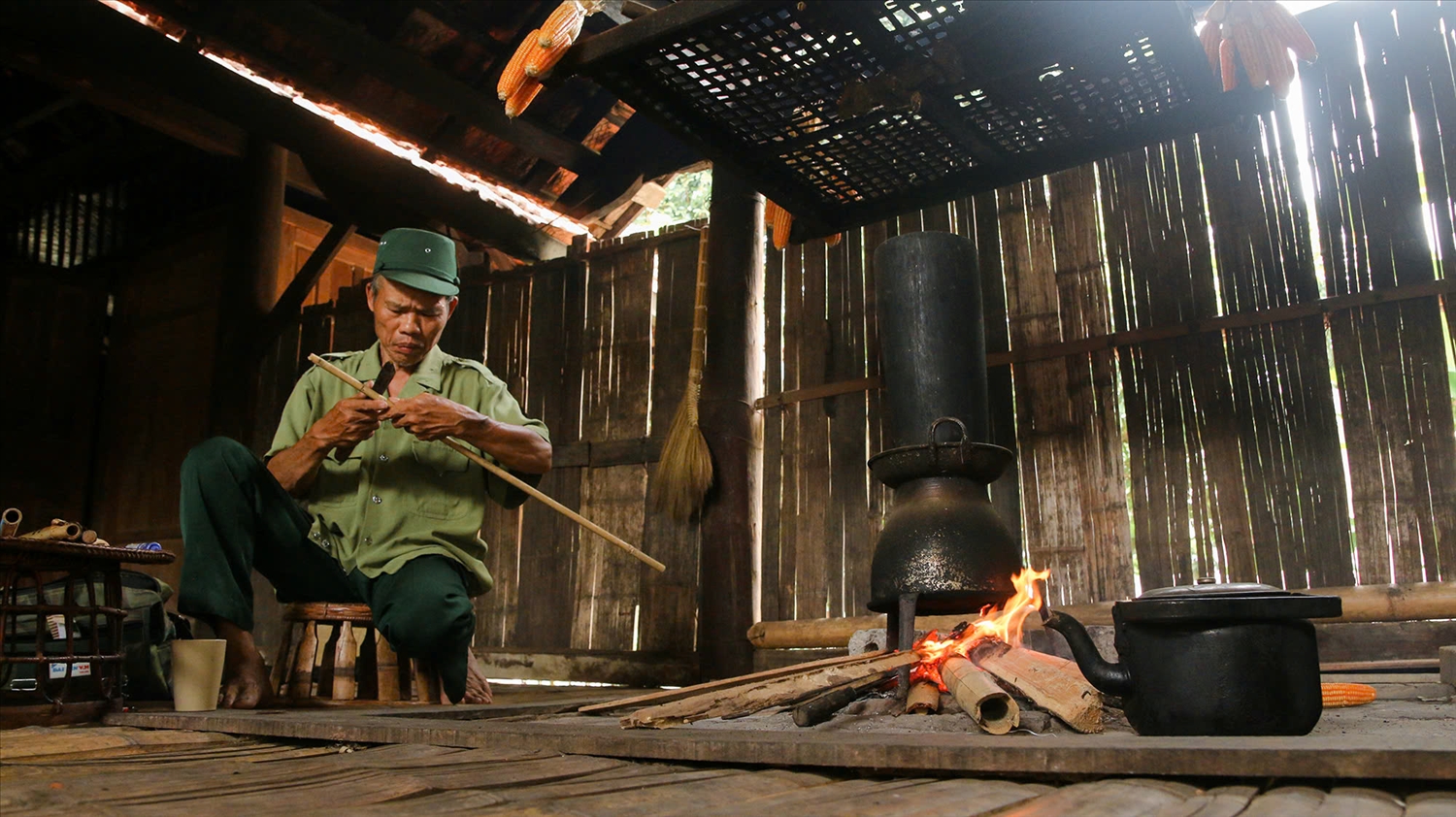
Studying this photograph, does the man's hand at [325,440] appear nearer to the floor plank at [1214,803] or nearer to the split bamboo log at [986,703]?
the split bamboo log at [986,703]

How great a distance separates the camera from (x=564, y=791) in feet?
5.73

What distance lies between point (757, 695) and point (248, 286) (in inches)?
245

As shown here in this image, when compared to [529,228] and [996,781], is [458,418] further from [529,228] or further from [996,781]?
[529,228]

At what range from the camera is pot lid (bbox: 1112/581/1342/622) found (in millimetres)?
2396

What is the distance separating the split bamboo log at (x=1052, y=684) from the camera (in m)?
2.67

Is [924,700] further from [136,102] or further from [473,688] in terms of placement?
[136,102]

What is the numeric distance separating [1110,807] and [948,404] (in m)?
2.65

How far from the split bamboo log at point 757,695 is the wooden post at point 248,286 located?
594 cm

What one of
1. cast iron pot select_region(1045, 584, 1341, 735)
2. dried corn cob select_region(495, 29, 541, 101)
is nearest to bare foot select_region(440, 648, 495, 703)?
dried corn cob select_region(495, 29, 541, 101)

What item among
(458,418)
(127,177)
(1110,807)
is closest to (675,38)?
(458,418)

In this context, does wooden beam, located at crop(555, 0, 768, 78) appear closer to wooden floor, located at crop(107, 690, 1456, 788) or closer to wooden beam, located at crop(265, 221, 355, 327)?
wooden floor, located at crop(107, 690, 1456, 788)

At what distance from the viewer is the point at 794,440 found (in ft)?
18.8

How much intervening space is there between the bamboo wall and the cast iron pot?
87.5 inches

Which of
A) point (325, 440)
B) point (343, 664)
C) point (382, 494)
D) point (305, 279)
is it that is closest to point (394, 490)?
point (382, 494)
